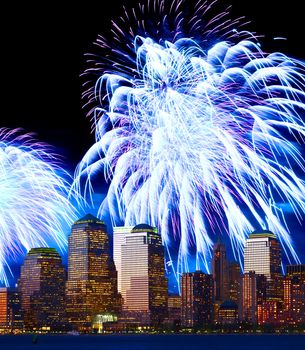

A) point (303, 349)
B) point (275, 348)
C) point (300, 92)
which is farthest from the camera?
point (275, 348)

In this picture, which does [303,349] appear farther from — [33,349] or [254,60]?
[254,60]

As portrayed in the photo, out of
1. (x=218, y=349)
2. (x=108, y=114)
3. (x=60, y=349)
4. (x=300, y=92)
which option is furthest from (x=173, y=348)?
(x=300, y=92)

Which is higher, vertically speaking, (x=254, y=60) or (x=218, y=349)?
(x=254, y=60)

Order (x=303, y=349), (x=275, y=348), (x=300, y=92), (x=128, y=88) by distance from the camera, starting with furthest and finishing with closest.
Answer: (x=275, y=348), (x=303, y=349), (x=128, y=88), (x=300, y=92)

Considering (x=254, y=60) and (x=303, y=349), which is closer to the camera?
(x=254, y=60)

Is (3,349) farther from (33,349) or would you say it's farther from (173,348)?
(173,348)

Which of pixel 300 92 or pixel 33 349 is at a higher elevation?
pixel 300 92

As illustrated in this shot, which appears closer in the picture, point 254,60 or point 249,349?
point 254,60

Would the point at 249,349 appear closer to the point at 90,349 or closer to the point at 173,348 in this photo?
the point at 173,348

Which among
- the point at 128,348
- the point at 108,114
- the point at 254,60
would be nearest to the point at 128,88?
the point at 108,114
